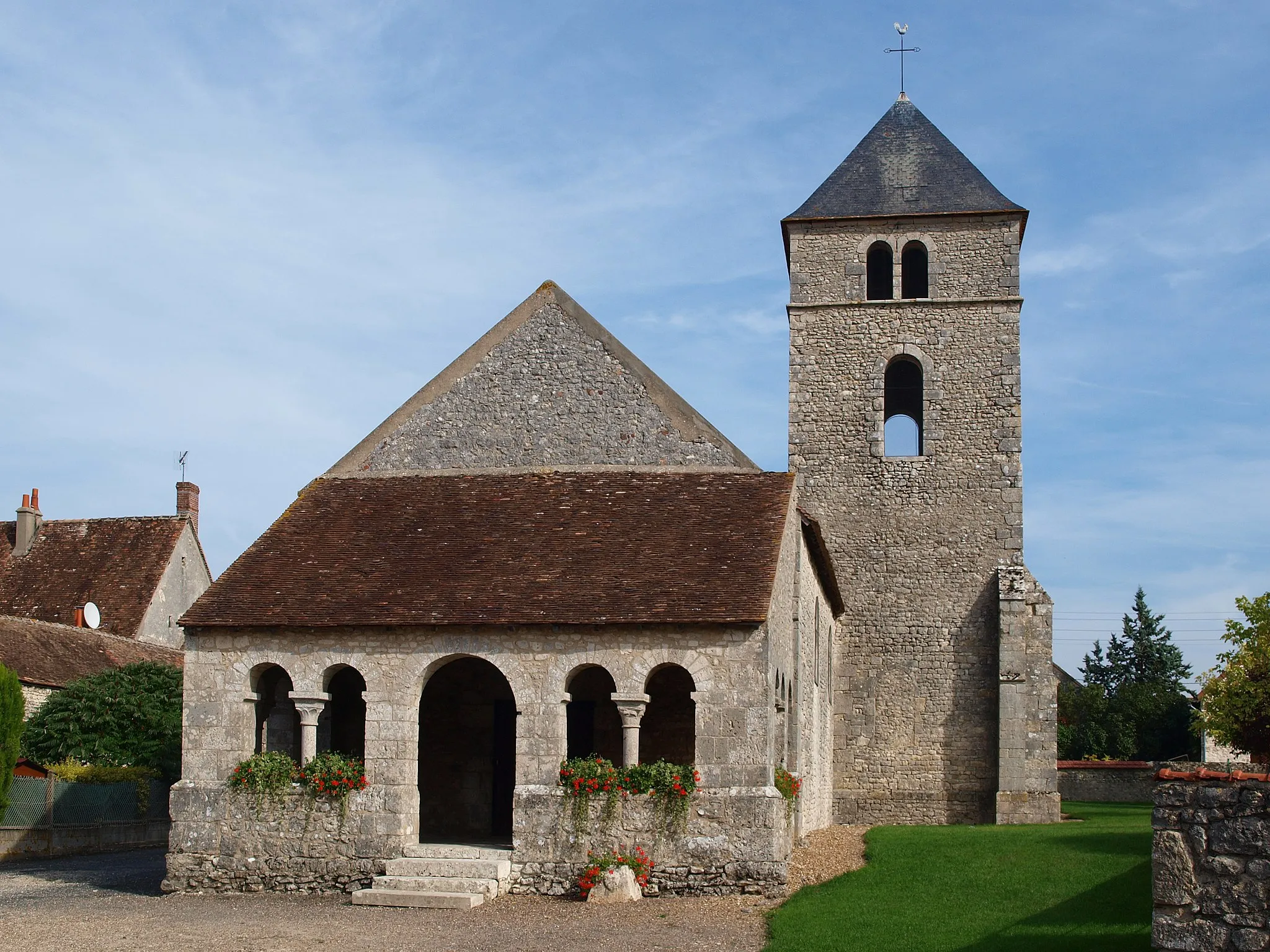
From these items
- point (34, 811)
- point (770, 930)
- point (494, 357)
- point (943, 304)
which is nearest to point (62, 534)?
point (34, 811)

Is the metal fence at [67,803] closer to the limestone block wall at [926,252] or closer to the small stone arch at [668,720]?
the small stone arch at [668,720]

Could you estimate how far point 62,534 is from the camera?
34.0 m

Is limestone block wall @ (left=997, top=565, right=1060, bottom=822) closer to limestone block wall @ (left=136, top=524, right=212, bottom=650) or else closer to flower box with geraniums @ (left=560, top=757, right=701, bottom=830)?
flower box with geraniums @ (left=560, top=757, right=701, bottom=830)

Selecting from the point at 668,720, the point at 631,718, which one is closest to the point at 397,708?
the point at 631,718

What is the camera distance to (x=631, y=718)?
15062 mm

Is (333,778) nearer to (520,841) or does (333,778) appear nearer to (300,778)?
(300,778)

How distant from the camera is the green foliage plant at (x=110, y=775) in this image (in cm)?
2250

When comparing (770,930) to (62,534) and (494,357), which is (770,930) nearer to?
(494,357)

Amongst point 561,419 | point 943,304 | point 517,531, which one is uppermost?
point 943,304

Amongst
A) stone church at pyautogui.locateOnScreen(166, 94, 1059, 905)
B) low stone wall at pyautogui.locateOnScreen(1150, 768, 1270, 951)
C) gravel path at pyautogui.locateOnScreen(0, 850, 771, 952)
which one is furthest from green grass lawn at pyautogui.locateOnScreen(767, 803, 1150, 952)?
low stone wall at pyautogui.locateOnScreen(1150, 768, 1270, 951)

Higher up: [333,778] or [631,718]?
[631,718]

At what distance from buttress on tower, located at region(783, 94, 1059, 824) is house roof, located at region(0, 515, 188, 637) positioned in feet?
54.2

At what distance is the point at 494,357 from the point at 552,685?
17.9ft

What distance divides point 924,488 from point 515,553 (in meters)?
11.7
